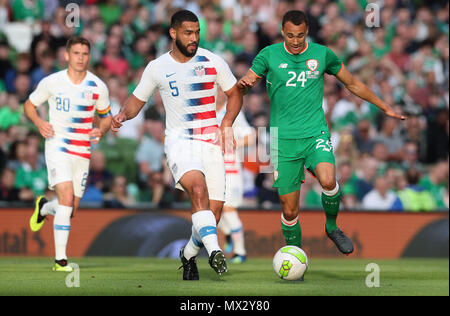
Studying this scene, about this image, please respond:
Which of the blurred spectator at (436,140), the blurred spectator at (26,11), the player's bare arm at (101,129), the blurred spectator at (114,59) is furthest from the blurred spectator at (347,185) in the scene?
the blurred spectator at (26,11)

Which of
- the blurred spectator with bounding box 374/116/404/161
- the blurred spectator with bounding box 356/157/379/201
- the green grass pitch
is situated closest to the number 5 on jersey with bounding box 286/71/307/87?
the green grass pitch

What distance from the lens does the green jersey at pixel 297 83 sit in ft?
34.8

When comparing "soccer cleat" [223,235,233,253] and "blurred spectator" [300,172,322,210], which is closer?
"soccer cleat" [223,235,233,253]

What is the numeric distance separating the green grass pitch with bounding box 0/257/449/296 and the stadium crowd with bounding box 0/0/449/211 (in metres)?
2.88

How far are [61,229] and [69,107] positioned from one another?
164cm

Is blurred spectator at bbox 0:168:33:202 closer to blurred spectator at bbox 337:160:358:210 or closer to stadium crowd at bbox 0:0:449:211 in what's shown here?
stadium crowd at bbox 0:0:449:211

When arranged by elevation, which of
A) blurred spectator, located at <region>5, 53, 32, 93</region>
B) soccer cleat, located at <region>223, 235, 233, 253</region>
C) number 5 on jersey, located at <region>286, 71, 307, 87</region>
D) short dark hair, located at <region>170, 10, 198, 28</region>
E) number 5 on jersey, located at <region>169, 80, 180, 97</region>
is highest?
short dark hair, located at <region>170, 10, 198, 28</region>

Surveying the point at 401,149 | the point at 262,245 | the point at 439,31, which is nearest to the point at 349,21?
the point at 439,31

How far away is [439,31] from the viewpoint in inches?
881

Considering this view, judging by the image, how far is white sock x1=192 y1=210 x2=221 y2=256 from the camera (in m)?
9.67

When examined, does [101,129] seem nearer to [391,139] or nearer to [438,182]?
[391,139]

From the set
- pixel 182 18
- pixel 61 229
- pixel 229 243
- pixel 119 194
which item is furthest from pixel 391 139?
pixel 182 18

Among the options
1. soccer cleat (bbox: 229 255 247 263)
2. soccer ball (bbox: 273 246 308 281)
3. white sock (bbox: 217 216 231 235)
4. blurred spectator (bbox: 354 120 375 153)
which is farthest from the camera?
blurred spectator (bbox: 354 120 375 153)

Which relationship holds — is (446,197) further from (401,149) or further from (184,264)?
(184,264)
